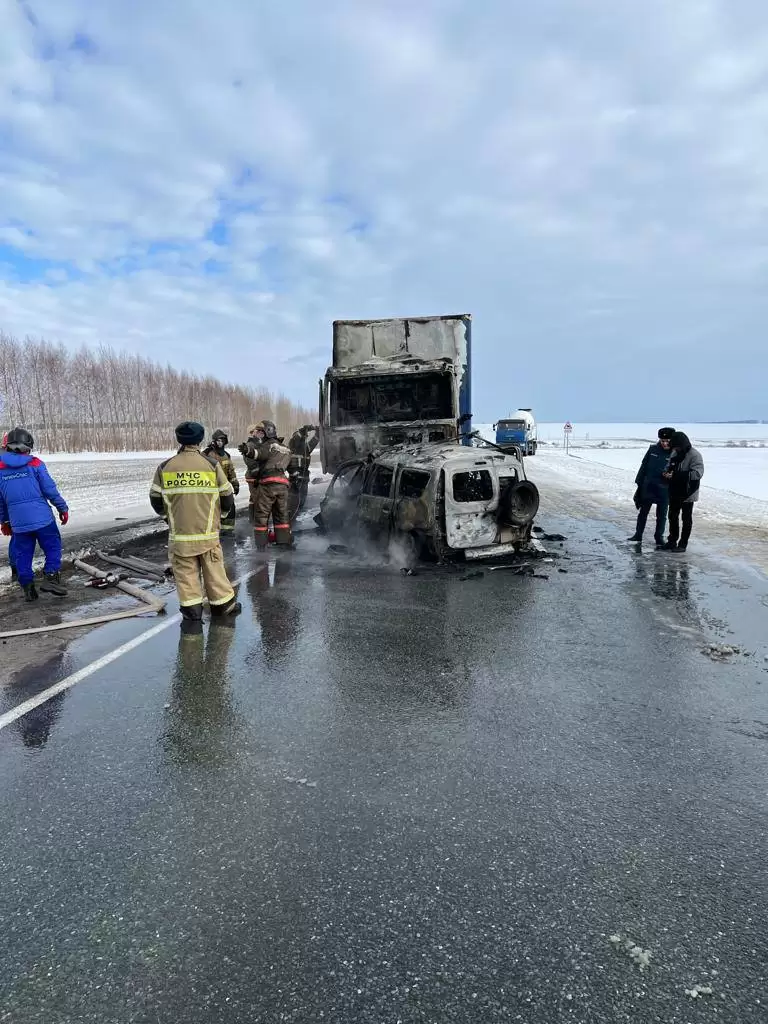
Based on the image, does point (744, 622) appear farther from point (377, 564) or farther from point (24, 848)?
point (24, 848)

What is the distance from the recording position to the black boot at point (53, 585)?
6.69m

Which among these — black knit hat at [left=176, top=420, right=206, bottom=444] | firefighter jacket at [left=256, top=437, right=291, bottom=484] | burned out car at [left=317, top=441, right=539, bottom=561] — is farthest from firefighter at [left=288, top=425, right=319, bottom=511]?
black knit hat at [left=176, top=420, right=206, bottom=444]

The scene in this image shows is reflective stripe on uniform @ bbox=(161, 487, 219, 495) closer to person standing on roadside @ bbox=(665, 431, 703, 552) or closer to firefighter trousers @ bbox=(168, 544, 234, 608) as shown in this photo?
firefighter trousers @ bbox=(168, 544, 234, 608)

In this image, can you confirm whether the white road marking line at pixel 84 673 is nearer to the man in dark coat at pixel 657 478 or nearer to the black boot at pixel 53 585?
Answer: the black boot at pixel 53 585

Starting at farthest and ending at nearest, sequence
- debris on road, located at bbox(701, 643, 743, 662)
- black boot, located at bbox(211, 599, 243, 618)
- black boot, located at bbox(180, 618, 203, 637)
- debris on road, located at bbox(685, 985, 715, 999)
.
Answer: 1. black boot, located at bbox(211, 599, 243, 618)
2. black boot, located at bbox(180, 618, 203, 637)
3. debris on road, located at bbox(701, 643, 743, 662)
4. debris on road, located at bbox(685, 985, 715, 999)

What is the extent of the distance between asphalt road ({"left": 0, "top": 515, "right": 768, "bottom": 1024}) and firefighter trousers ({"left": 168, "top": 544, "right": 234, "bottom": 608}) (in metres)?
0.74

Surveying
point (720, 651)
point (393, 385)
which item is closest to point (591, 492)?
point (393, 385)

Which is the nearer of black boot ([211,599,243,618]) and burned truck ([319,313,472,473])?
black boot ([211,599,243,618])

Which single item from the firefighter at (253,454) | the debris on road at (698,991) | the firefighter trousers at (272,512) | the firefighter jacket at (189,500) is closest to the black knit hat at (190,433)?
the firefighter jacket at (189,500)

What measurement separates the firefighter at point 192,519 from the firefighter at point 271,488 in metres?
3.33

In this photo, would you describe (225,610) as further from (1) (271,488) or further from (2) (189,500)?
(1) (271,488)

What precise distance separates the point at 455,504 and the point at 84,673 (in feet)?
15.1

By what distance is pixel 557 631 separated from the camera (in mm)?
5367

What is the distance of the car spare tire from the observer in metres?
7.77
